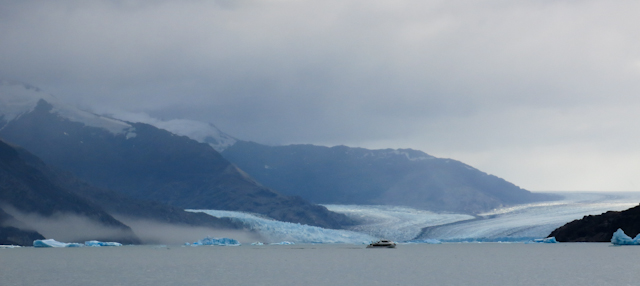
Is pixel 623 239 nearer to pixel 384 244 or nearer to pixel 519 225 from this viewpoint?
pixel 384 244

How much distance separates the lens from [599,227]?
471 ft

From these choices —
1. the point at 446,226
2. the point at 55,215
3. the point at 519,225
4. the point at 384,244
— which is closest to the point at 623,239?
the point at 384,244

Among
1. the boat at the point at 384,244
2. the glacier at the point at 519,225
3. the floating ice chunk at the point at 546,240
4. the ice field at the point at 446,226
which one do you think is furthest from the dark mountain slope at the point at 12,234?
the floating ice chunk at the point at 546,240

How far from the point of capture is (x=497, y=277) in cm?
5594

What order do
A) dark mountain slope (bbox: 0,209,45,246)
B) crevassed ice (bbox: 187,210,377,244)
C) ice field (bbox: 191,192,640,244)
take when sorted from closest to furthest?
dark mountain slope (bbox: 0,209,45,246) → ice field (bbox: 191,192,640,244) → crevassed ice (bbox: 187,210,377,244)

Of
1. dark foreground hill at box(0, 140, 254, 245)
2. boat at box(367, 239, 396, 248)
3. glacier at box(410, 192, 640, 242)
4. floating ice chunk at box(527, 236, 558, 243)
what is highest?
dark foreground hill at box(0, 140, 254, 245)

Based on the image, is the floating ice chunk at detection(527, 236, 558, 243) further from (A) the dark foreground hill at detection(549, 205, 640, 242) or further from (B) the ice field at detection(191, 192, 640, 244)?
(B) the ice field at detection(191, 192, 640, 244)

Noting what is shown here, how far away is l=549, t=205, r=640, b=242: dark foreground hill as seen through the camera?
134500 mm

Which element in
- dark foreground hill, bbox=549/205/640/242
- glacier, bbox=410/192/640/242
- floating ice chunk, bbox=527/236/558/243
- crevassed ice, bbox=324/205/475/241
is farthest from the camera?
crevassed ice, bbox=324/205/475/241

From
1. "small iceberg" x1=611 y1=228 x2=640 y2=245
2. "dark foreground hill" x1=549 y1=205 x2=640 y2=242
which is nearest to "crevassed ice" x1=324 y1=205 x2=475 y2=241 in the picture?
"dark foreground hill" x1=549 y1=205 x2=640 y2=242

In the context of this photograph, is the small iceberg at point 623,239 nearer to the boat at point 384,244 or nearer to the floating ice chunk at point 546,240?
the floating ice chunk at point 546,240

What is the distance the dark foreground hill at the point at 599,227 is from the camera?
441 feet

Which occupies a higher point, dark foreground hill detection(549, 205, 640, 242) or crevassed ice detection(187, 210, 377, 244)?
crevassed ice detection(187, 210, 377, 244)

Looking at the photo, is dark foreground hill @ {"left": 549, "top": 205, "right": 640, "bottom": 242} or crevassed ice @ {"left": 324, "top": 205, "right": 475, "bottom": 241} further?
crevassed ice @ {"left": 324, "top": 205, "right": 475, "bottom": 241}
